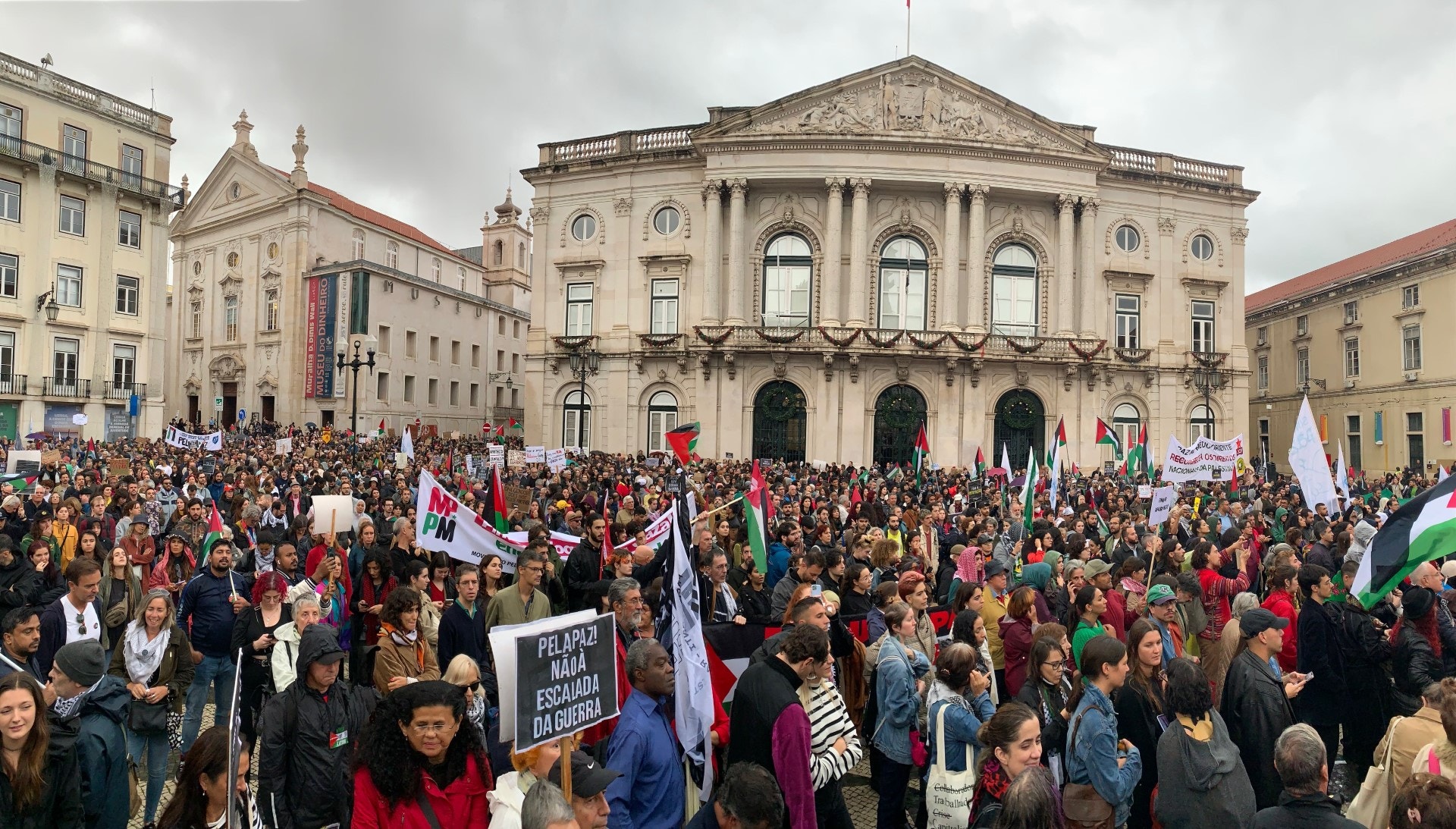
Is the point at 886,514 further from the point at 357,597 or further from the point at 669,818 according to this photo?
the point at 669,818

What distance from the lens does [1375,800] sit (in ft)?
15.5

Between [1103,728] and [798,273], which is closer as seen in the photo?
Result: [1103,728]

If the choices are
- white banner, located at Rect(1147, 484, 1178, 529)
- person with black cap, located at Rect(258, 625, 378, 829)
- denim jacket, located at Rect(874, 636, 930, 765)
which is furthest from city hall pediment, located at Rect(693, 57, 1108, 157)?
person with black cap, located at Rect(258, 625, 378, 829)

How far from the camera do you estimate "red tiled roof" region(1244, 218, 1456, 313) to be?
43906 millimetres

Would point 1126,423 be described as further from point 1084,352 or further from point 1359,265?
point 1359,265

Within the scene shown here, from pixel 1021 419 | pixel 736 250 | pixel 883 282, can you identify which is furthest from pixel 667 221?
pixel 1021 419

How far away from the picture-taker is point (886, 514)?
15.6m

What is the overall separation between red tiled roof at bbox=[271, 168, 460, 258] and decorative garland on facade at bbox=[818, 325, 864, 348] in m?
33.2

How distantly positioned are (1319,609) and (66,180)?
4631 cm

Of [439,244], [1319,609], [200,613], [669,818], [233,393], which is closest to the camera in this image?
[669,818]

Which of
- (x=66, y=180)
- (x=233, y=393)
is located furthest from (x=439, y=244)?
(x=66, y=180)

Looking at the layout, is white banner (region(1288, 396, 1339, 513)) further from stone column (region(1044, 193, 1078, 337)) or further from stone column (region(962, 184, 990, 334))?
stone column (region(1044, 193, 1078, 337))

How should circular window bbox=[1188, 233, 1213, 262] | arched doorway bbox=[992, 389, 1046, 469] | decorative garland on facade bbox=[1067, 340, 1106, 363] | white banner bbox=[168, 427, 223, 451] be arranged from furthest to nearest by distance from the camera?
circular window bbox=[1188, 233, 1213, 262]
arched doorway bbox=[992, 389, 1046, 469]
decorative garland on facade bbox=[1067, 340, 1106, 363]
white banner bbox=[168, 427, 223, 451]

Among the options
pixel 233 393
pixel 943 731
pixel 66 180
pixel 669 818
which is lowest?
pixel 669 818
